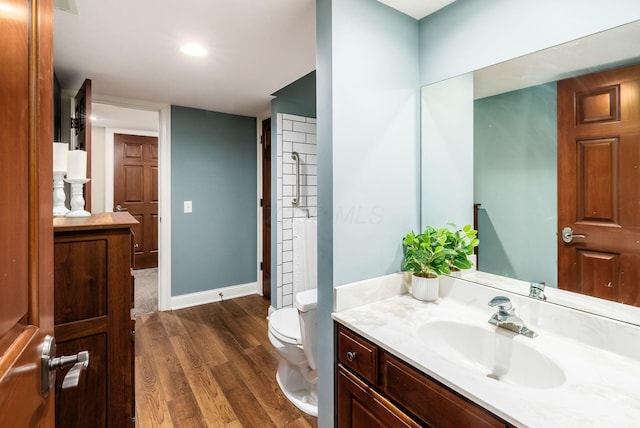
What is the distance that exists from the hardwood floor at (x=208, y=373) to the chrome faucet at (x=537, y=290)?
1322 mm

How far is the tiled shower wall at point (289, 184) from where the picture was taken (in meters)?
3.09

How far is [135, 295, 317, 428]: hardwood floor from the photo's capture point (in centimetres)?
176

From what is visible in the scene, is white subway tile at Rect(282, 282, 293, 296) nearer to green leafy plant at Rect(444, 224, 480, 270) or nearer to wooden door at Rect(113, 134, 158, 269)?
green leafy plant at Rect(444, 224, 480, 270)

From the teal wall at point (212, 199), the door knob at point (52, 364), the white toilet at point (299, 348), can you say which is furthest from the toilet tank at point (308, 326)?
the teal wall at point (212, 199)

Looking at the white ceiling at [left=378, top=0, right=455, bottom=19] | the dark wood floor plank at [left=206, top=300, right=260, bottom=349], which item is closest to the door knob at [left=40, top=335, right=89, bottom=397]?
the white ceiling at [left=378, top=0, right=455, bottom=19]

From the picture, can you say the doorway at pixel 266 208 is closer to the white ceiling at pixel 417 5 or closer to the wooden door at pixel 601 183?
the white ceiling at pixel 417 5

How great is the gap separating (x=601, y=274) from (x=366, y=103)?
1134 millimetres

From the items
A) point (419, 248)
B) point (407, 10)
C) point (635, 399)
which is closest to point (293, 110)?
point (407, 10)

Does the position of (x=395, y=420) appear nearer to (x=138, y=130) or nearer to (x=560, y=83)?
(x=560, y=83)

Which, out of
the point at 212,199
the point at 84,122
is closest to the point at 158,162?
the point at 212,199

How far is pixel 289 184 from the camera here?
3133mm

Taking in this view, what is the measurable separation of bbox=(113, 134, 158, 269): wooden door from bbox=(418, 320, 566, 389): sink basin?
15.6 ft

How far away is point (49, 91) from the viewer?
2.08 ft

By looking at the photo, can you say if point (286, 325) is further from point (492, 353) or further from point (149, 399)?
point (492, 353)
